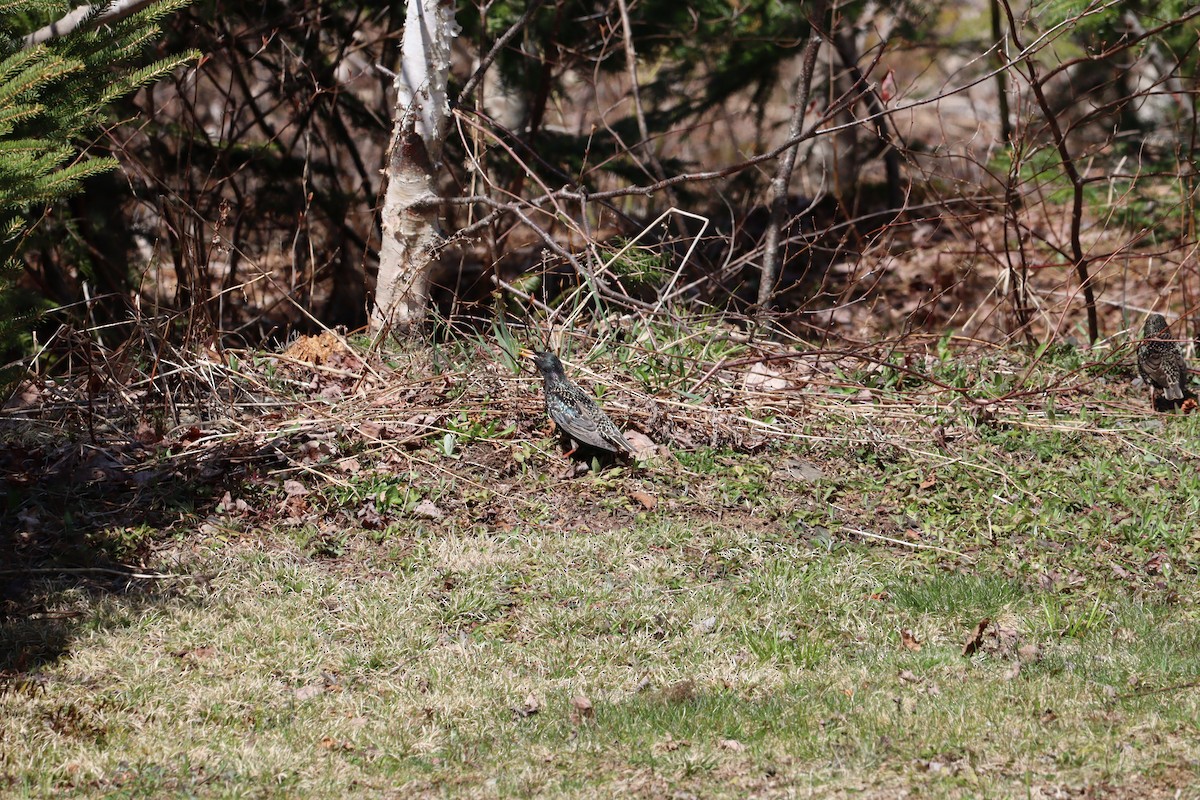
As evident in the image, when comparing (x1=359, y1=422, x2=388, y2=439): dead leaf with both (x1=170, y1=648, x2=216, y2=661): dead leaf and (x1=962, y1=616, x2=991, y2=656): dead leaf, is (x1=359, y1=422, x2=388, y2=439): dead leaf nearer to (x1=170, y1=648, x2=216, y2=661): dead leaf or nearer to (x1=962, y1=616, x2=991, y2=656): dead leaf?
(x1=170, y1=648, x2=216, y2=661): dead leaf

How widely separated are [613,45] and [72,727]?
7.72m

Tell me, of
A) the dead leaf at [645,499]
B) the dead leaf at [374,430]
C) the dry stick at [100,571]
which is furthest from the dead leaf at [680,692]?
the dead leaf at [374,430]

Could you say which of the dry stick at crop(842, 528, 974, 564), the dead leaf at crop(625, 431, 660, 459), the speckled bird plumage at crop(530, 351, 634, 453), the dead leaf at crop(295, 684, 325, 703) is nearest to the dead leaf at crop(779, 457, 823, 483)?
the dry stick at crop(842, 528, 974, 564)

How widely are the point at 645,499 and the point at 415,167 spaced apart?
119 inches

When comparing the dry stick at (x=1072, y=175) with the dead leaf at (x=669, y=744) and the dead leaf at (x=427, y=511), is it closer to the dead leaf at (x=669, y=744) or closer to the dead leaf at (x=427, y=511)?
the dead leaf at (x=427, y=511)

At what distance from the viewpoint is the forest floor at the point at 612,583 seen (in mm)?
3895

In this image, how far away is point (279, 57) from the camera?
10.2 metres

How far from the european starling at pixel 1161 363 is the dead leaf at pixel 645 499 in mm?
3450

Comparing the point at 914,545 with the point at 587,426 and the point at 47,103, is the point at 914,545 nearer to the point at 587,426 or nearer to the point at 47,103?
the point at 587,426

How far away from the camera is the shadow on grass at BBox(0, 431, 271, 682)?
4797mm

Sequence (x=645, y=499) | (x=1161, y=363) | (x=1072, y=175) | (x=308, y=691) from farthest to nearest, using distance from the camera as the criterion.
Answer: (x=1072, y=175) < (x=1161, y=363) < (x=645, y=499) < (x=308, y=691)

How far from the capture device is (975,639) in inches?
186

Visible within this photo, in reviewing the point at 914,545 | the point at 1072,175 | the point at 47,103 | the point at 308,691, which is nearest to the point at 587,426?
the point at 914,545

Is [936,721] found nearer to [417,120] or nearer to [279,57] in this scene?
[417,120]
